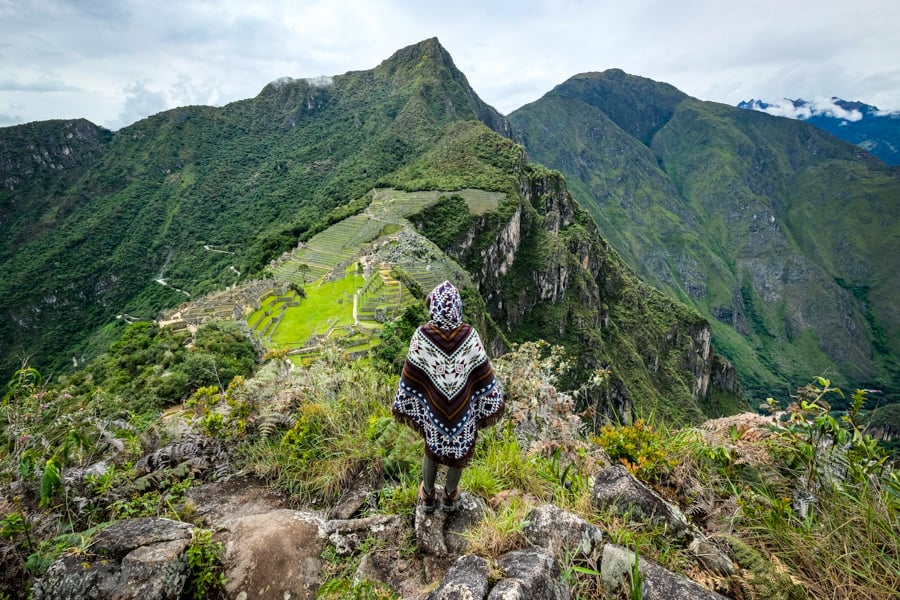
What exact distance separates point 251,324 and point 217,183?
109m

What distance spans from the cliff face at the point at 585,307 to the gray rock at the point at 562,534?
141 ft

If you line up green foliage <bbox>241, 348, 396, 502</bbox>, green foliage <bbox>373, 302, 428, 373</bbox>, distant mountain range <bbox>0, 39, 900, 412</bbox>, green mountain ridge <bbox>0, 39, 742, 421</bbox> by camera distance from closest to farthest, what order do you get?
green foliage <bbox>241, 348, 396, 502</bbox>, green foliage <bbox>373, 302, 428, 373</bbox>, green mountain ridge <bbox>0, 39, 742, 421</bbox>, distant mountain range <bbox>0, 39, 900, 412</bbox>

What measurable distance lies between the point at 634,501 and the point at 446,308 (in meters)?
1.78

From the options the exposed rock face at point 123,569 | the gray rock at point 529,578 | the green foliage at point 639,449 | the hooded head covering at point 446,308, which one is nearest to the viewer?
the gray rock at point 529,578

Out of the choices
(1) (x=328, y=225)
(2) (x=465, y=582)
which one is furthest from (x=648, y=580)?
(1) (x=328, y=225)

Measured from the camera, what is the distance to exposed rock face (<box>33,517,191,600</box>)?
89.1 inches

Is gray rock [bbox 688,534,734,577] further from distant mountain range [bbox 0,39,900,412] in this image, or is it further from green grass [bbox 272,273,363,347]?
distant mountain range [bbox 0,39,900,412]

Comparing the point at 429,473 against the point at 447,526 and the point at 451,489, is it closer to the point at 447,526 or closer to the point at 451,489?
the point at 451,489

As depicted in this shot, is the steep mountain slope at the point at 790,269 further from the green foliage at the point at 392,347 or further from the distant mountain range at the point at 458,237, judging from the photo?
the green foliage at the point at 392,347

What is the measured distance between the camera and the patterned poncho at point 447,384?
2.76 metres

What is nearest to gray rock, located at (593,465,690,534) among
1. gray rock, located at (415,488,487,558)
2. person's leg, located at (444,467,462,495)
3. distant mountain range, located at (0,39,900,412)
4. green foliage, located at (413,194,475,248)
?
gray rock, located at (415,488,487,558)

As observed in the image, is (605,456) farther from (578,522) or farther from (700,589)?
(700,589)

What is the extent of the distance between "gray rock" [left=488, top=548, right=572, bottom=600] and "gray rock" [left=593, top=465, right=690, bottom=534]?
0.64 meters

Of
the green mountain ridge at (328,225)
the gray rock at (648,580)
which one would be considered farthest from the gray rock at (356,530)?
the green mountain ridge at (328,225)
